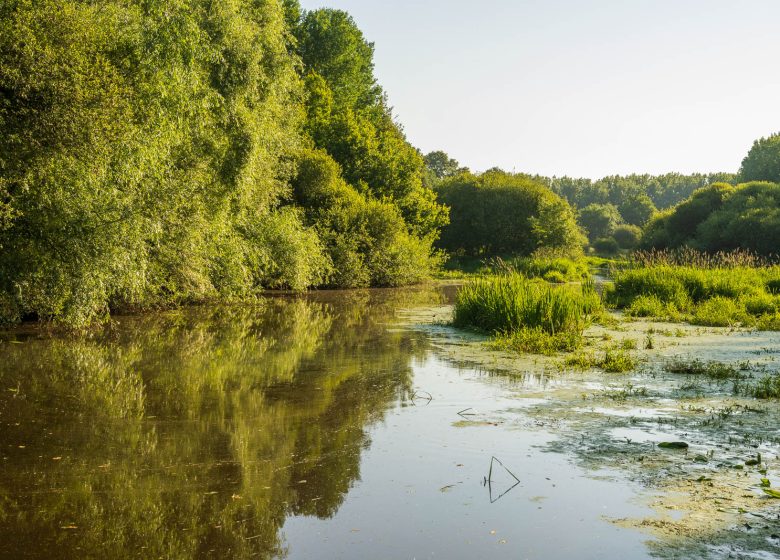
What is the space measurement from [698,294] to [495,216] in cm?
3651

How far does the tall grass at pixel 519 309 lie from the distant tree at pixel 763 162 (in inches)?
3123

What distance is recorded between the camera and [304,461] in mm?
6574

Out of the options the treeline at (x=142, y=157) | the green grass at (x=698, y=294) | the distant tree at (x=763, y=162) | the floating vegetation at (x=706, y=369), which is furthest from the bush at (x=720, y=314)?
the distant tree at (x=763, y=162)

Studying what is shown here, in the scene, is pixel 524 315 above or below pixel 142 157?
below

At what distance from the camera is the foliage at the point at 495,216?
56656 mm

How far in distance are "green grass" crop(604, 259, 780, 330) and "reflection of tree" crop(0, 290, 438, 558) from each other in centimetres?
786

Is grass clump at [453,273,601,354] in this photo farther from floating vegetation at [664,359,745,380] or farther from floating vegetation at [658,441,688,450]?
floating vegetation at [658,441,688,450]

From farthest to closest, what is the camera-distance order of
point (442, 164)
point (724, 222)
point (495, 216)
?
point (442, 164), point (495, 216), point (724, 222)

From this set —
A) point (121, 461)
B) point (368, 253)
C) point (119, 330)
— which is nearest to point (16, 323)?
point (119, 330)

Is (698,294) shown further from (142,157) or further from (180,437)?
(180,437)

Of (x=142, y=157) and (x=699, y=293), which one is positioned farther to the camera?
(x=699, y=293)

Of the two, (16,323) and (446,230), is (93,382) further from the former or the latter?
(446,230)

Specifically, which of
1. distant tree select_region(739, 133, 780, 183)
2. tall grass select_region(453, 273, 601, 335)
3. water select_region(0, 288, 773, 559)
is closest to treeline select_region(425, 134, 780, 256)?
distant tree select_region(739, 133, 780, 183)

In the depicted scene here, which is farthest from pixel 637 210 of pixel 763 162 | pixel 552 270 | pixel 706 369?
pixel 706 369
